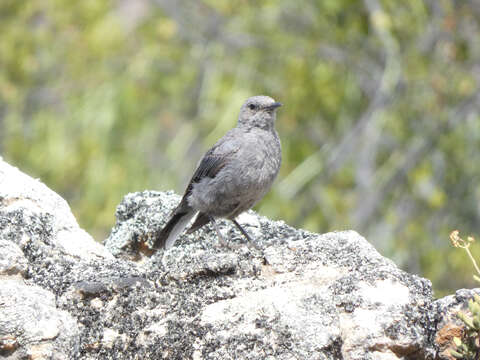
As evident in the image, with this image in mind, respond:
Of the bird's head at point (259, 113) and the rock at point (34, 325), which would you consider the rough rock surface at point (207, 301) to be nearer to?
the rock at point (34, 325)

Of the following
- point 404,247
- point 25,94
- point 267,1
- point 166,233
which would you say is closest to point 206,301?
point 166,233

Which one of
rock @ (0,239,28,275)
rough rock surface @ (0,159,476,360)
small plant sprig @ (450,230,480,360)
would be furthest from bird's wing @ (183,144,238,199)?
small plant sprig @ (450,230,480,360)

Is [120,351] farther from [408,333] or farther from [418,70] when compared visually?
[418,70]

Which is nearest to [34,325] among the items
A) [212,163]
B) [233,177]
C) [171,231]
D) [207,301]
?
[207,301]

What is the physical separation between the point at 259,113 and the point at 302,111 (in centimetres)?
598

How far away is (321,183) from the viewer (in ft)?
35.4

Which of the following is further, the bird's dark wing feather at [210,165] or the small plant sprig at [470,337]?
the bird's dark wing feather at [210,165]

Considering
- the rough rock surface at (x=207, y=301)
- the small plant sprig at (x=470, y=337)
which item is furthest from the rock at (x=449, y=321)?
the small plant sprig at (x=470, y=337)

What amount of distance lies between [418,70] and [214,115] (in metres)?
2.97

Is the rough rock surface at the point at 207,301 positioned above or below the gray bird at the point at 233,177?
below

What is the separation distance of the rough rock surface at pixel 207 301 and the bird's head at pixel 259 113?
1.80 meters

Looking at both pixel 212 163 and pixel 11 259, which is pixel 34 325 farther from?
pixel 212 163

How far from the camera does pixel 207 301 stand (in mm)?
3289

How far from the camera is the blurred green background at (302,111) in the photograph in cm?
1038
